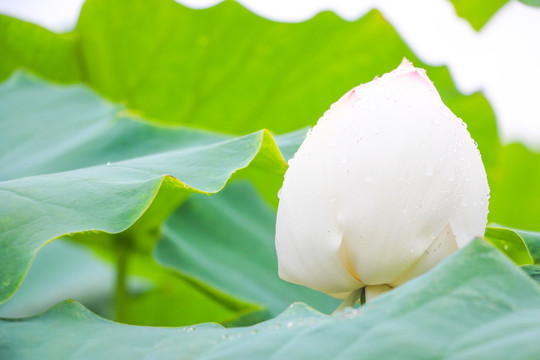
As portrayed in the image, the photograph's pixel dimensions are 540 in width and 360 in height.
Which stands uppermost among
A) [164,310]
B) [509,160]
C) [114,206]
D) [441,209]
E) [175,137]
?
[441,209]

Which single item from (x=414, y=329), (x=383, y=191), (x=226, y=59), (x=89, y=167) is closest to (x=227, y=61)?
(x=226, y=59)

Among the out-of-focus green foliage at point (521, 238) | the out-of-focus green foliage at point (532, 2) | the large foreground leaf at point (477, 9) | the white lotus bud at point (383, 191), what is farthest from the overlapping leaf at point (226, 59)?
the white lotus bud at point (383, 191)

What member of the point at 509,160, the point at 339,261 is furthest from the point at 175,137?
the point at 509,160

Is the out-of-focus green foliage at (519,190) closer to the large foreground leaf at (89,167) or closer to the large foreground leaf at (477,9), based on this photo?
the large foreground leaf at (477,9)

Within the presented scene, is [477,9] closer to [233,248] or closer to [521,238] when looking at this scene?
[233,248]

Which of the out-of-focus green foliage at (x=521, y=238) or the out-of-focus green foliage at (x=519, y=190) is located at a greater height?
the out-of-focus green foliage at (x=521, y=238)

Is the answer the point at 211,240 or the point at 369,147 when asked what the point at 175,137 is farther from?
the point at 369,147

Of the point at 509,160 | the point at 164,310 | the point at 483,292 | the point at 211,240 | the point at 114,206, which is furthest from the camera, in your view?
the point at 509,160

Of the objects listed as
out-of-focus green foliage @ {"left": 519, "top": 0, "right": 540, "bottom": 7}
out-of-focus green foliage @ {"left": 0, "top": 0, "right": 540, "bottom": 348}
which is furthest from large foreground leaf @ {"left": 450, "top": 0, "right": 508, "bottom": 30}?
out-of-focus green foliage @ {"left": 519, "top": 0, "right": 540, "bottom": 7}
